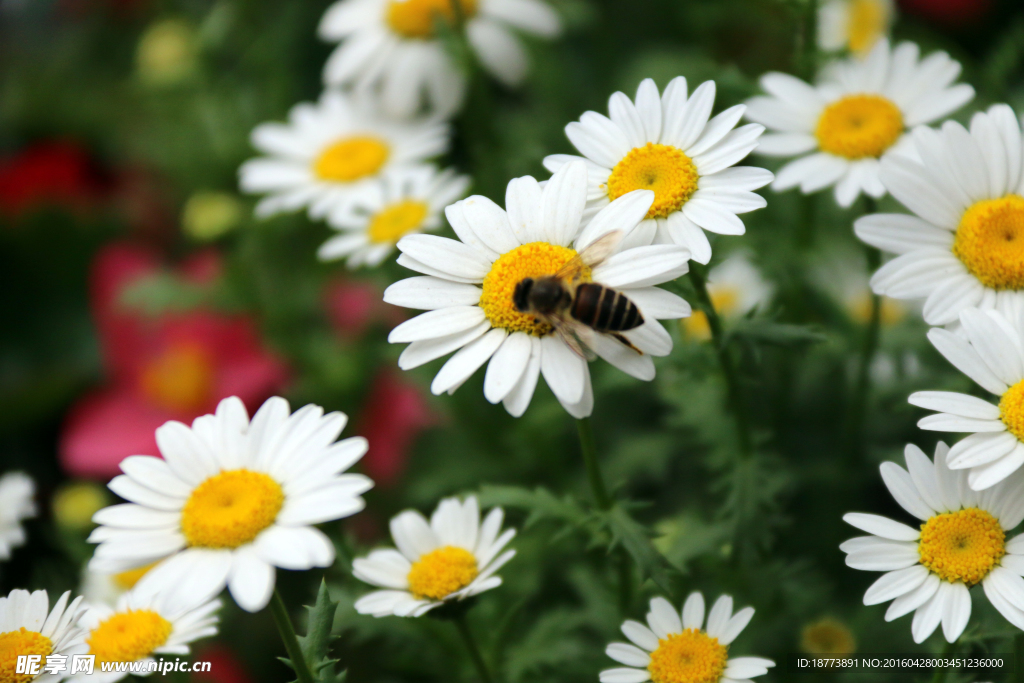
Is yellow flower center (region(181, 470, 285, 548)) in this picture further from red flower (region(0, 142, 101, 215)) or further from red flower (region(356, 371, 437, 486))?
red flower (region(0, 142, 101, 215))

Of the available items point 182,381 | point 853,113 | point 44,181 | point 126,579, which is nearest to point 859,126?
point 853,113

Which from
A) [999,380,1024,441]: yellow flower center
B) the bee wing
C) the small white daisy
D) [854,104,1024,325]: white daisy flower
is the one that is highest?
the small white daisy

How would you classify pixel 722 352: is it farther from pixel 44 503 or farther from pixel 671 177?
pixel 44 503

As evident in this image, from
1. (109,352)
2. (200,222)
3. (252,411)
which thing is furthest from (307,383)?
(109,352)

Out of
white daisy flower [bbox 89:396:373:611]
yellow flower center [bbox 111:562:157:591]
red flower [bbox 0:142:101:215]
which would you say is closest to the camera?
white daisy flower [bbox 89:396:373:611]

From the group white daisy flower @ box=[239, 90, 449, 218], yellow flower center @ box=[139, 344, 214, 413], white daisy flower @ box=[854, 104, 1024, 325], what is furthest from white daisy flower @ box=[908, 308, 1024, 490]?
yellow flower center @ box=[139, 344, 214, 413]

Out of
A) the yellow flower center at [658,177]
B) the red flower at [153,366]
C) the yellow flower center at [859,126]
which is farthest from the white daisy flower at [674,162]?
the red flower at [153,366]
